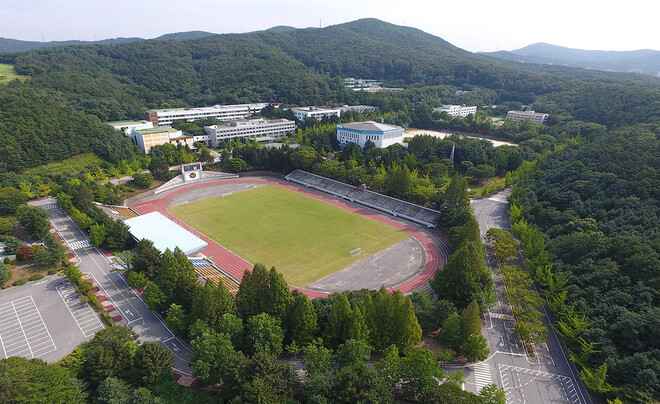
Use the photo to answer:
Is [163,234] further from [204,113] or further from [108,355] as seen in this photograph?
[204,113]

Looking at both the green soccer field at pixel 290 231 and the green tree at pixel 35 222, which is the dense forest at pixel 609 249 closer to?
the green soccer field at pixel 290 231

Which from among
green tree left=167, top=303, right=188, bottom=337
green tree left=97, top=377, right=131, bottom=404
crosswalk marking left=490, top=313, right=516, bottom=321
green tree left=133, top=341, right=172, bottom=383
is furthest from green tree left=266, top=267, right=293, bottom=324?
crosswalk marking left=490, top=313, right=516, bottom=321

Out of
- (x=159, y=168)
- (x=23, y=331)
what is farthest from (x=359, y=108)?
(x=23, y=331)

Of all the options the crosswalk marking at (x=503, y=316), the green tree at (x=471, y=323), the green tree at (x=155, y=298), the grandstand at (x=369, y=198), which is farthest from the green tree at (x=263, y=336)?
the grandstand at (x=369, y=198)

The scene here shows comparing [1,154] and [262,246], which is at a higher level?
[1,154]

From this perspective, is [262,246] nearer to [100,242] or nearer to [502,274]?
[100,242]

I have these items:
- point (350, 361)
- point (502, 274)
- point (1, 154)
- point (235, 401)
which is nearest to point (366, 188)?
point (502, 274)

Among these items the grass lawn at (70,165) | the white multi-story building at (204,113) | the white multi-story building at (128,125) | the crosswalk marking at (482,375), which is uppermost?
the white multi-story building at (204,113)
